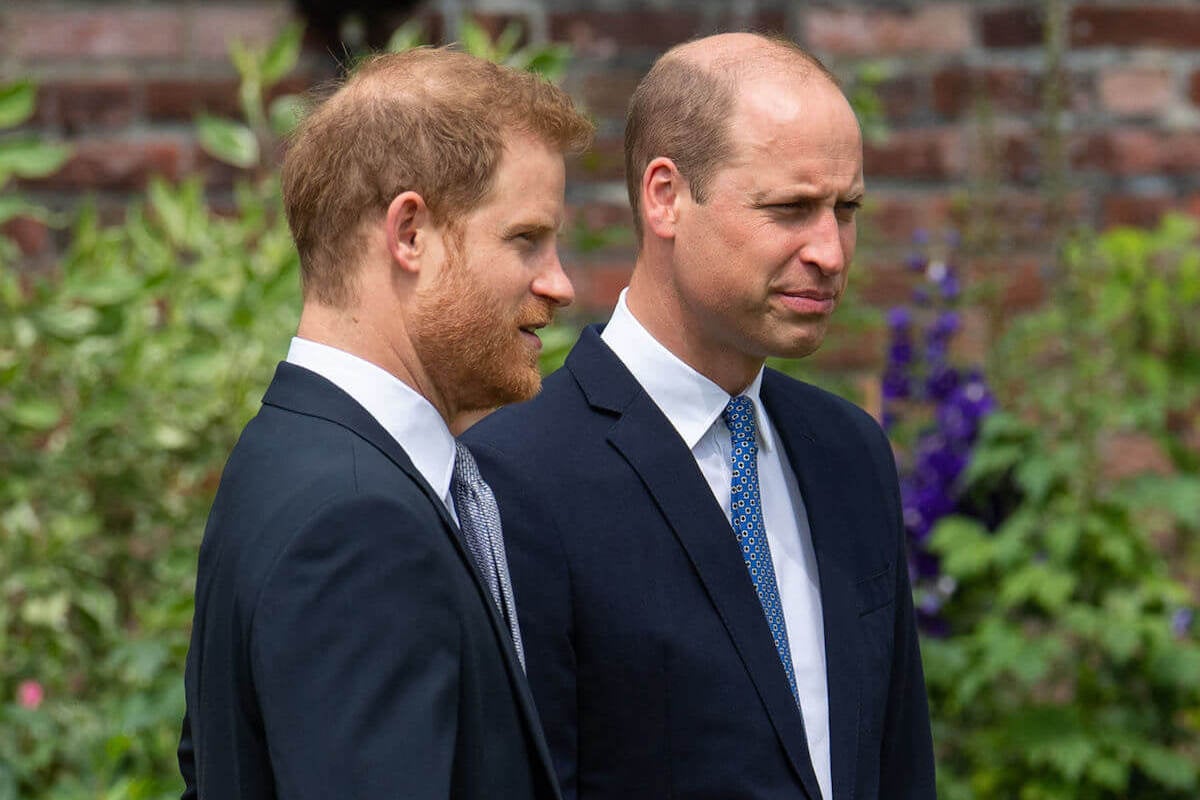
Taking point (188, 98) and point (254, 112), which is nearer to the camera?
point (254, 112)

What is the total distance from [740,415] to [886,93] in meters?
1.95

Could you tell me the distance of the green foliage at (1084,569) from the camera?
3428mm

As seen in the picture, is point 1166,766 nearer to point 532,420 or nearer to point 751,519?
point 751,519

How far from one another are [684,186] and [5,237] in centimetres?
202

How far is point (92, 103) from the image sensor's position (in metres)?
3.76

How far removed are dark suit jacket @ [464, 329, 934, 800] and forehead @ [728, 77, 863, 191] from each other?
0.31m

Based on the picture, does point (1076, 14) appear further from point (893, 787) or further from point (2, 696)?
point (2, 696)

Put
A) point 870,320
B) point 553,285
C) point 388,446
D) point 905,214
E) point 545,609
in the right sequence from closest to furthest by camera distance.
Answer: point 388,446
point 553,285
point 545,609
point 870,320
point 905,214

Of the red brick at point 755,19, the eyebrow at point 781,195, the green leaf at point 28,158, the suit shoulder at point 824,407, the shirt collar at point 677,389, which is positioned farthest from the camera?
the red brick at point 755,19

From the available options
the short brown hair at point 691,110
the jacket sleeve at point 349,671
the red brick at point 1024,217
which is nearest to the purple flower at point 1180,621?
the red brick at point 1024,217

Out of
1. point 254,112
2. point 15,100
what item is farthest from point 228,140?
point 15,100

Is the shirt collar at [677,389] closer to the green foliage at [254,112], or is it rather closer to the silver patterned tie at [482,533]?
the silver patterned tie at [482,533]

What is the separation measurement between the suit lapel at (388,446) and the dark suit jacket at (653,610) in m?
0.36

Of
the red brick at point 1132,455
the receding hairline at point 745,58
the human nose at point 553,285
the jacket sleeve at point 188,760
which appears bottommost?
the red brick at point 1132,455
